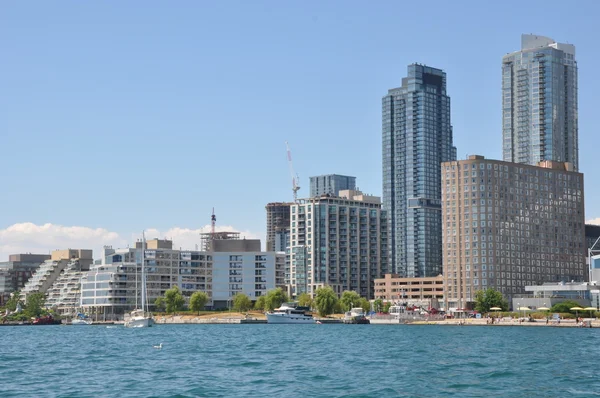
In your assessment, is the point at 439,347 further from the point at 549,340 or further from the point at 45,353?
the point at 45,353

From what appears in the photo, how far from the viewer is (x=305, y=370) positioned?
332ft

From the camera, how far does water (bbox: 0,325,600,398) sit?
81.6 metres

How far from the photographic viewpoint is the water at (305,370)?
3214 inches

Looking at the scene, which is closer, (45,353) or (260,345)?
(45,353)

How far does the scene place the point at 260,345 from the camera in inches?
6024

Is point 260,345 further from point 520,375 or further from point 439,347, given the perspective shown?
point 520,375

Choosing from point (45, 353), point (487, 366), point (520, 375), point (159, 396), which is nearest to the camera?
point (159, 396)

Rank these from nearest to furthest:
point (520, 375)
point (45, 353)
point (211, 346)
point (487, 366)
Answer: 1. point (520, 375)
2. point (487, 366)
3. point (45, 353)
4. point (211, 346)

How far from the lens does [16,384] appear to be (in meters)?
87.4

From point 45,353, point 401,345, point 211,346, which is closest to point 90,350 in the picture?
point 45,353

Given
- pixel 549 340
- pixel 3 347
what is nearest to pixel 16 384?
pixel 3 347

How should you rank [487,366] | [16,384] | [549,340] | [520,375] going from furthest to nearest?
[549,340], [487,366], [520,375], [16,384]

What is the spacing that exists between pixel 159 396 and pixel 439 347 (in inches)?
2937

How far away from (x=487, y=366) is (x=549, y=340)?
66.0m
